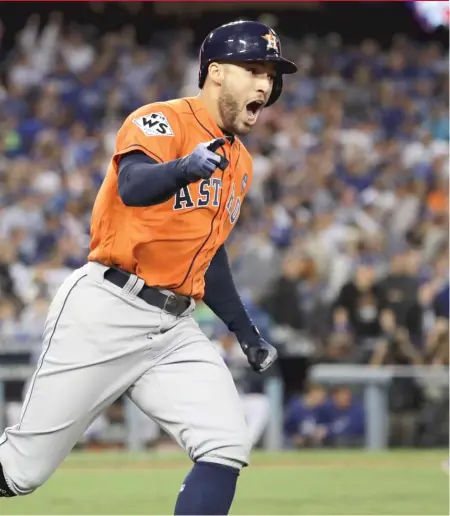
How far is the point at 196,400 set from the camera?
439 cm

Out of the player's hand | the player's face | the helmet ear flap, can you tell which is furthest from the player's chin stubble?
the player's hand

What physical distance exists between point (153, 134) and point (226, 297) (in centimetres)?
95

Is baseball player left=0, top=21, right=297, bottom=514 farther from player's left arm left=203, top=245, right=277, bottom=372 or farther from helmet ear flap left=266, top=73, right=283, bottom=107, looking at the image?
player's left arm left=203, top=245, right=277, bottom=372

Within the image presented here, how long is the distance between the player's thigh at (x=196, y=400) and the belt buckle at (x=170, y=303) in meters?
0.08

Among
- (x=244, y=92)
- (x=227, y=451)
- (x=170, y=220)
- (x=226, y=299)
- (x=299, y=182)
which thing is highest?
(x=244, y=92)

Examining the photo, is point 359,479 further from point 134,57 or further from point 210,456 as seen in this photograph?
point 134,57

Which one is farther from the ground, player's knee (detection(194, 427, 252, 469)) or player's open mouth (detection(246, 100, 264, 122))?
player's open mouth (detection(246, 100, 264, 122))

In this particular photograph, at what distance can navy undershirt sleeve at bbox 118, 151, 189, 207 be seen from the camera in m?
4.01

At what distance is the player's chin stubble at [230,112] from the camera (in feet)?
14.8

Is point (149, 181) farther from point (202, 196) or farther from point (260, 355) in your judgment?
point (260, 355)

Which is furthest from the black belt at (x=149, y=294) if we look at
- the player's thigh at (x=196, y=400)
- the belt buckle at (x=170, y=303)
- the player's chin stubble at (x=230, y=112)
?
the player's chin stubble at (x=230, y=112)

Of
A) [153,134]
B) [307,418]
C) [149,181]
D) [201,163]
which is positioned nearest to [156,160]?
[153,134]

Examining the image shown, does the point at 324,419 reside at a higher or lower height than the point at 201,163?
lower

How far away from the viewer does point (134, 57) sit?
18.0 metres
